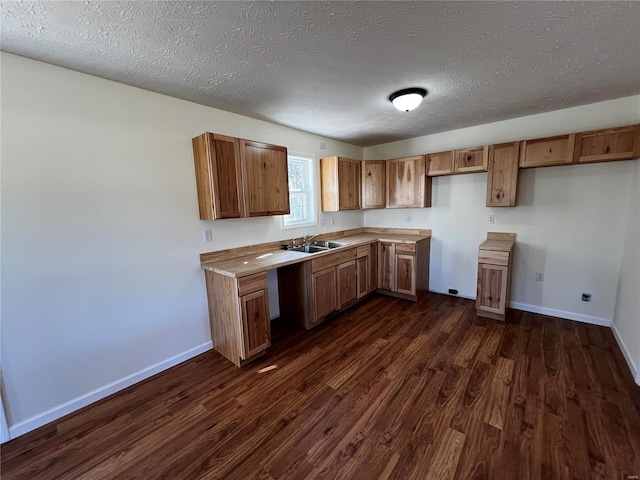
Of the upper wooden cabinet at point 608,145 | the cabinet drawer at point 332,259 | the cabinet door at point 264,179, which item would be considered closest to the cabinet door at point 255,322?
the cabinet drawer at point 332,259

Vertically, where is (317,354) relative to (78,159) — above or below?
below

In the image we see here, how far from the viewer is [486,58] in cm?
183

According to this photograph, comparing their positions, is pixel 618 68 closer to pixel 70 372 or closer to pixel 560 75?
pixel 560 75

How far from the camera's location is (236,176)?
100 inches

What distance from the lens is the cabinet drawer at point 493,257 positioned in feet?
9.75

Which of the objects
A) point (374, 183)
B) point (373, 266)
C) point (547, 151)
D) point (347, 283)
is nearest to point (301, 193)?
point (374, 183)

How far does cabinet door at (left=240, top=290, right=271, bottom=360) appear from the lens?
2.35 metres

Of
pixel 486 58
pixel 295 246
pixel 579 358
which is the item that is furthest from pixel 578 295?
pixel 295 246

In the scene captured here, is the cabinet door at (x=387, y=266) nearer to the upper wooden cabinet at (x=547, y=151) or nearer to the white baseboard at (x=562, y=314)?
the white baseboard at (x=562, y=314)

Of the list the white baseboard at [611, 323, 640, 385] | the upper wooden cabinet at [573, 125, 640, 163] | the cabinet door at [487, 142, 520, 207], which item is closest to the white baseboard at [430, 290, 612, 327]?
the white baseboard at [611, 323, 640, 385]

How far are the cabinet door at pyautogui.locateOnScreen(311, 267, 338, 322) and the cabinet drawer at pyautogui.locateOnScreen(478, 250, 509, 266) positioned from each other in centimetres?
178

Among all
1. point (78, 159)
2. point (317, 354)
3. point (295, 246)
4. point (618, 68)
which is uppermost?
point (618, 68)

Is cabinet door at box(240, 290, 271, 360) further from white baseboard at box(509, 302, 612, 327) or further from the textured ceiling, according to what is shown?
white baseboard at box(509, 302, 612, 327)

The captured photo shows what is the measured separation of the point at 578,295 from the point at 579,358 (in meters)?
1.04
